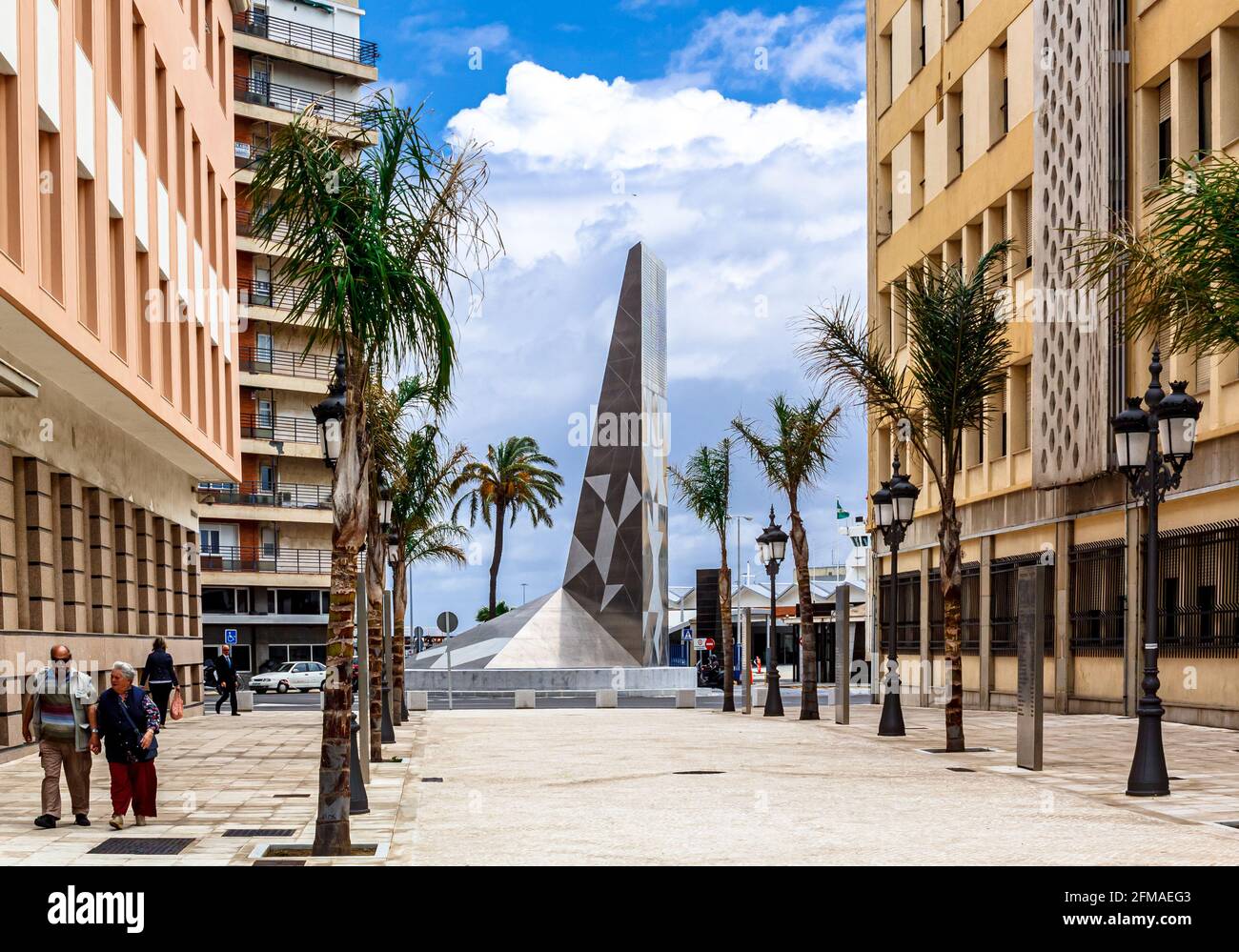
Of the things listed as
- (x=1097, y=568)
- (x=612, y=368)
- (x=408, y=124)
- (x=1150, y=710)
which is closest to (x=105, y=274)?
(x=408, y=124)

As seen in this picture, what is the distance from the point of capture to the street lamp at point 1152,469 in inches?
604

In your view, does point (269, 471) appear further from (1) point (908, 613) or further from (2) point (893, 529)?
(2) point (893, 529)

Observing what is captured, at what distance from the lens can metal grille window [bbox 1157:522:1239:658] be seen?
24.7 m

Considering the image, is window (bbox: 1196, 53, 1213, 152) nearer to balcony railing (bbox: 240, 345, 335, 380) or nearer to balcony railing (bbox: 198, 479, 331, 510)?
balcony railing (bbox: 198, 479, 331, 510)

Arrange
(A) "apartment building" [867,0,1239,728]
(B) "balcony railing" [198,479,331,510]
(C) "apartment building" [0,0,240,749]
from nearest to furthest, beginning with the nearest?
1. (C) "apartment building" [0,0,240,749]
2. (A) "apartment building" [867,0,1239,728]
3. (B) "balcony railing" [198,479,331,510]

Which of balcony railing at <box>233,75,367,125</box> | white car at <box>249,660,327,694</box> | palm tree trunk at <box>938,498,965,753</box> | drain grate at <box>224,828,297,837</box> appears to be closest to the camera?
drain grate at <box>224,828,297,837</box>

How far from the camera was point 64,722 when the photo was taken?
1394 cm

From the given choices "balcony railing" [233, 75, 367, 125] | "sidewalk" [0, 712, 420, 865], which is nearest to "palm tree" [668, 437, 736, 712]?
"sidewalk" [0, 712, 420, 865]

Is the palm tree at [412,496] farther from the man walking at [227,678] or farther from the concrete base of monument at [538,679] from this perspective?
the concrete base of monument at [538,679]

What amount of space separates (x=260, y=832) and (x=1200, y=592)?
718 inches

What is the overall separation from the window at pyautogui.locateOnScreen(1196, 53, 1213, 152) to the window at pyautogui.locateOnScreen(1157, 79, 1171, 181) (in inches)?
42.0

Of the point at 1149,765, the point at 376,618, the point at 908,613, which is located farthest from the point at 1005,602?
the point at 1149,765

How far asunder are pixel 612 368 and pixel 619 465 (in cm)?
348

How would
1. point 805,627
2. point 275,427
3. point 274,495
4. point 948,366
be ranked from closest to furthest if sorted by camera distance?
1. point 948,366
2. point 805,627
3. point 274,495
4. point 275,427
